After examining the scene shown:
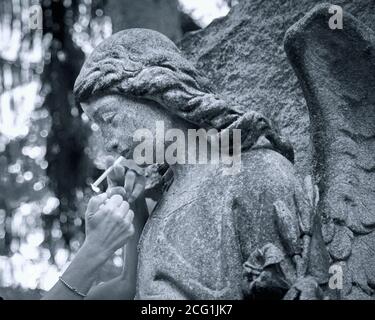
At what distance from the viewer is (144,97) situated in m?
2.50

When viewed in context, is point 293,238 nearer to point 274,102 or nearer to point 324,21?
point 324,21

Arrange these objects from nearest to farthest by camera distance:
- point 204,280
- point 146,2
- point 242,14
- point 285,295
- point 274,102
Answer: point 285,295
point 204,280
point 274,102
point 242,14
point 146,2

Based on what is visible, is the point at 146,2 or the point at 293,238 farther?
the point at 146,2

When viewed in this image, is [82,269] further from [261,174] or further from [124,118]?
[261,174]

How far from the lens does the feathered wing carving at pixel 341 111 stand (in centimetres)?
245

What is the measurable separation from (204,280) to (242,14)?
1.25 meters

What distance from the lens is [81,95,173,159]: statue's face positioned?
2479 mm

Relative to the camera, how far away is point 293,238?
222 cm

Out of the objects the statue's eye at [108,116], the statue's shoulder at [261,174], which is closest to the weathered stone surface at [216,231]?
the statue's shoulder at [261,174]

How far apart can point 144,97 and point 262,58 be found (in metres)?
0.73

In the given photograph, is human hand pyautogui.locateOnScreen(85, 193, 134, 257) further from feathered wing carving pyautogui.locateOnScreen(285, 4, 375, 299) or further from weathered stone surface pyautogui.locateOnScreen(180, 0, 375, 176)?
weathered stone surface pyautogui.locateOnScreen(180, 0, 375, 176)

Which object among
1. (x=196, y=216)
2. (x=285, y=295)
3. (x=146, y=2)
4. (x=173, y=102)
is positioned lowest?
(x=285, y=295)

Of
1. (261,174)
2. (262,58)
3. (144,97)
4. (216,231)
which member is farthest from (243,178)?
(262,58)

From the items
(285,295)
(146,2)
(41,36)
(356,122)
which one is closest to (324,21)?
(356,122)
